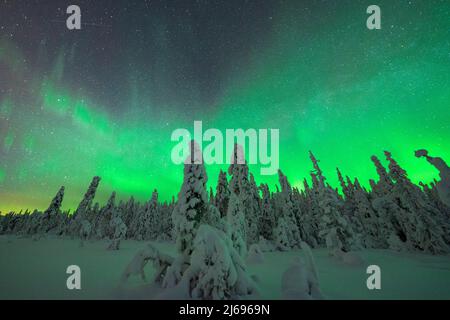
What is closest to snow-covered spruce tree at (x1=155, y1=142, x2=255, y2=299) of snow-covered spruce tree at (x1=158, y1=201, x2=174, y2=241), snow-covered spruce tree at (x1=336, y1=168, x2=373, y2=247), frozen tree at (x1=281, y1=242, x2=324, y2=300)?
frozen tree at (x1=281, y1=242, x2=324, y2=300)

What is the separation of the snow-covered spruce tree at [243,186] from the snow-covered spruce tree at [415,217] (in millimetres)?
21023

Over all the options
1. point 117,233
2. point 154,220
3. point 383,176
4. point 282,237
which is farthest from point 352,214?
point 154,220

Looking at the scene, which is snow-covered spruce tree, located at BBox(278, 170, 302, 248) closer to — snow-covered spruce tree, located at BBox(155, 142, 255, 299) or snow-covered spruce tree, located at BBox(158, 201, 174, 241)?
snow-covered spruce tree, located at BBox(155, 142, 255, 299)

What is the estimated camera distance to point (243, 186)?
96.4 feet

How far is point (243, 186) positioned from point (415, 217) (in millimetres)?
22767

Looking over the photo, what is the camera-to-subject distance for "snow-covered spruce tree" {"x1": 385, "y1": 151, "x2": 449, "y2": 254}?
22875 millimetres

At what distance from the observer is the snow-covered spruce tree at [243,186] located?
29.1 m

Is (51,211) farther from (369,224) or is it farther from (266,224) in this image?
(369,224)

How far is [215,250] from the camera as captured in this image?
24.3 ft

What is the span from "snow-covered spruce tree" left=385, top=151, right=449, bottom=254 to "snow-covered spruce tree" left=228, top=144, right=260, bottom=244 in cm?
2102
